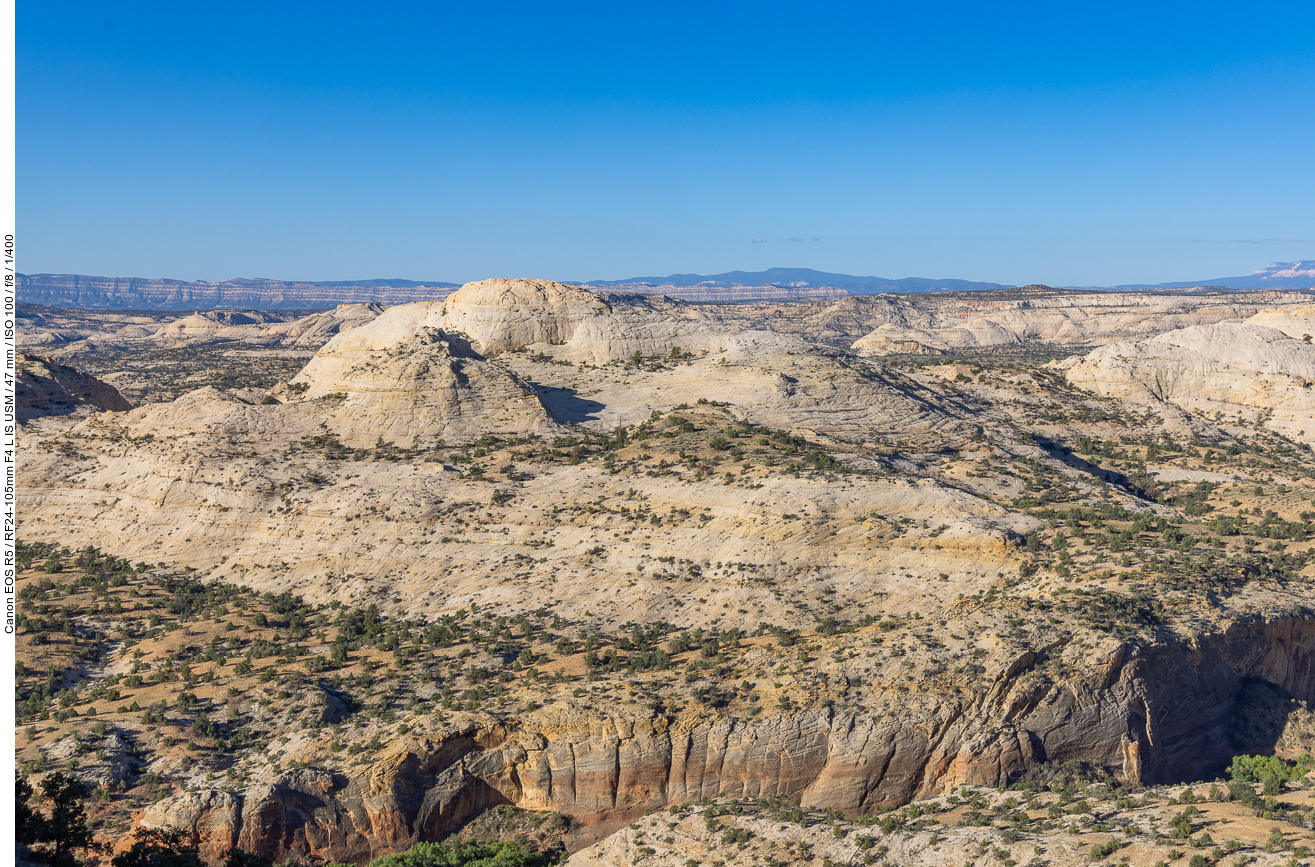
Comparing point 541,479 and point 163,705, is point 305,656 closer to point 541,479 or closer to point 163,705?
point 163,705

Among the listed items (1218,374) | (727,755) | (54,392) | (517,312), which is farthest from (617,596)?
(1218,374)

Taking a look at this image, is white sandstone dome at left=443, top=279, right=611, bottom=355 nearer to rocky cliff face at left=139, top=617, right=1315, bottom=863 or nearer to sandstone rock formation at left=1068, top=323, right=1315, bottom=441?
rocky cliff face at left=139, top=617, right=1315, bottom=863

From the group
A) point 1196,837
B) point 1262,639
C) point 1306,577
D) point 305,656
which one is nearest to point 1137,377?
point 1306,577

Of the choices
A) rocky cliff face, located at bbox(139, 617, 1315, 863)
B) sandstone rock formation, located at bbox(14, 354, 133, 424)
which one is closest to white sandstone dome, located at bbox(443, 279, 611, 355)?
sandstone rock formation, located at bbox(14, 354, 133, 424)

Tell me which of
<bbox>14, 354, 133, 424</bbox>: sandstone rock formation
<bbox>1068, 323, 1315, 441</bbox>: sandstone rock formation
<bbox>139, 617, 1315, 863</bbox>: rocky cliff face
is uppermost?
<bbox>1068, 323, 1315, 441</bbox>: sandstone rock formation

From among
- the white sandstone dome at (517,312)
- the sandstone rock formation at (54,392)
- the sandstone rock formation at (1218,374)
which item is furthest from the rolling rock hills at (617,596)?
the sandstone rock formation at (1218,374)
